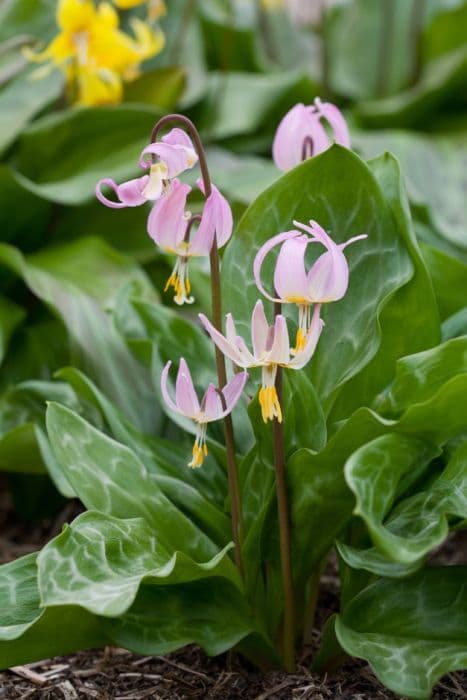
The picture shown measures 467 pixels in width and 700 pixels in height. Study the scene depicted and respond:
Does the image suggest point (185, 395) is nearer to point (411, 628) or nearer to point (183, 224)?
point (183, 224)

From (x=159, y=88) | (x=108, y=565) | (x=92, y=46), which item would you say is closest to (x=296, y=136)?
(x=108, y=565)

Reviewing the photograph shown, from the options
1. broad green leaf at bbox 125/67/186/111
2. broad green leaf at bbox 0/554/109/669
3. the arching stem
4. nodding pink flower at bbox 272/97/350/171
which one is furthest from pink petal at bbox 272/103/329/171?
broad green leaf at bbox 125/67/186/111

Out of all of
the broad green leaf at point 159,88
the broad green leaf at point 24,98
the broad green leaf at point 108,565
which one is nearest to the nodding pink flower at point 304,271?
the broad green leaf at point 108,565

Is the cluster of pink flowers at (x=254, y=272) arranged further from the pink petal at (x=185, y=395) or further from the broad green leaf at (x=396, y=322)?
the broad green leaf at (x=396, y=322)

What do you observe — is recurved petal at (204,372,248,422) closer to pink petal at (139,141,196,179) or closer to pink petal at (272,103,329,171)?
pink petal at (139,141,196,179)

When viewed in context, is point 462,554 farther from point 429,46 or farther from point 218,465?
point 429,46

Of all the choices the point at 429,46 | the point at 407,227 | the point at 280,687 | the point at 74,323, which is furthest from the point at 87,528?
the point at 429,46
